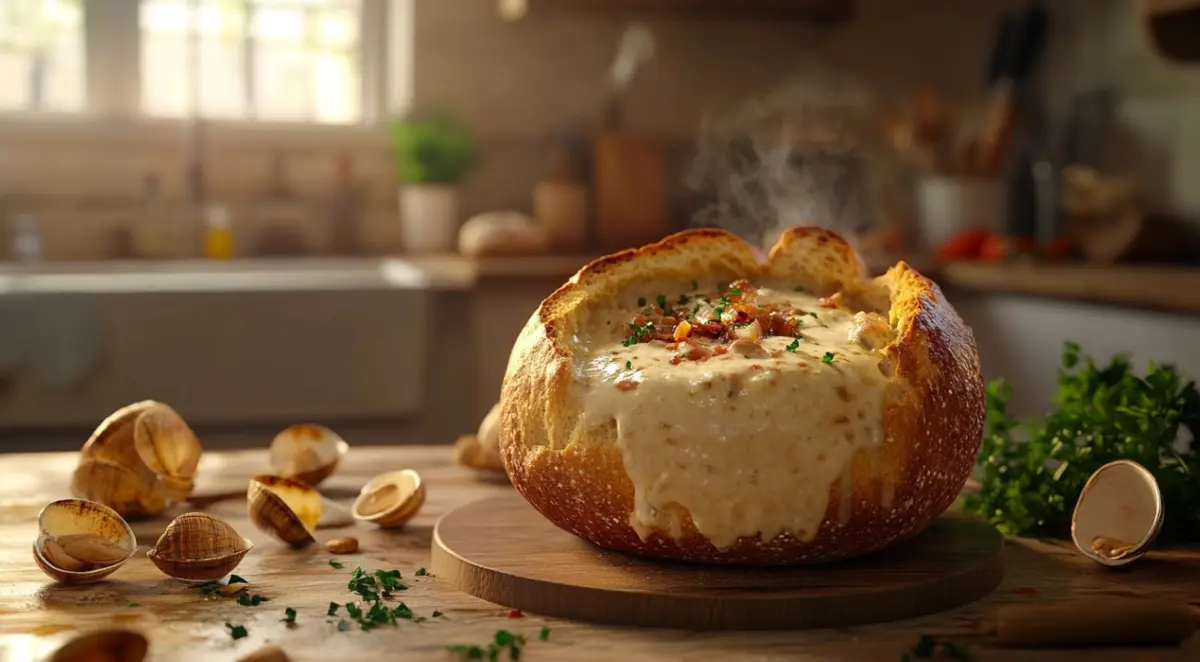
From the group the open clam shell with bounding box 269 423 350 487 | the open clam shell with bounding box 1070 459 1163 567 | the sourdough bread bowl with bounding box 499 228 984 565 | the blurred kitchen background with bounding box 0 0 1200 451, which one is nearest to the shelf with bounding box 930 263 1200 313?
the blurred kitchen background with bounding box 0 0 1200 451

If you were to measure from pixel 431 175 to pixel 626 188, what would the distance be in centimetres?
56

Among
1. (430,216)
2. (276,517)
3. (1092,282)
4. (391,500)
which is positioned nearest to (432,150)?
(430,216)

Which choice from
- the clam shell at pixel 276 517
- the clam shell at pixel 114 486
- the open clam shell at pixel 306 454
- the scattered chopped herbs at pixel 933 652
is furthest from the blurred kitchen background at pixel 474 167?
the scattered chopped herbs at pixel 933 652

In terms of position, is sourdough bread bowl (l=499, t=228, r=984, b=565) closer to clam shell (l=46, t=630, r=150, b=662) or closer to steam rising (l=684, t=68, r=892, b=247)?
clam shell (l=46, t=630, r=150, b=662)

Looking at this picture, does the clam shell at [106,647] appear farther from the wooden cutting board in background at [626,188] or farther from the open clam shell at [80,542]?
the wooden cutting board in background at [626,188]

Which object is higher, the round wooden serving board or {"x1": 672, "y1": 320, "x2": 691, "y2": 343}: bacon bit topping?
{"x1": 672, "y1": 320, "x2": 691, "y2": 343}: bacon bit topping

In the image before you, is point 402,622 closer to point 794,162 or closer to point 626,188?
point 626,188

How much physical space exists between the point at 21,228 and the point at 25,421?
90cm

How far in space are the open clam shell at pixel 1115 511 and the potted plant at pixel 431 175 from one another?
2911 millimetres

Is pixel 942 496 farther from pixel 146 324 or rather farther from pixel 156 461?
pixel 146 324

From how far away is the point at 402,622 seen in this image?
854mm

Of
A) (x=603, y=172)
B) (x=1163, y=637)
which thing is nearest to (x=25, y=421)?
(x=603, y=172)

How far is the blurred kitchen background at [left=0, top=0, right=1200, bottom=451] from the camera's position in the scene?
2.92 metres

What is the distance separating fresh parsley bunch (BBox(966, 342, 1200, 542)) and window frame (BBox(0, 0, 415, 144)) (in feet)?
9.81
